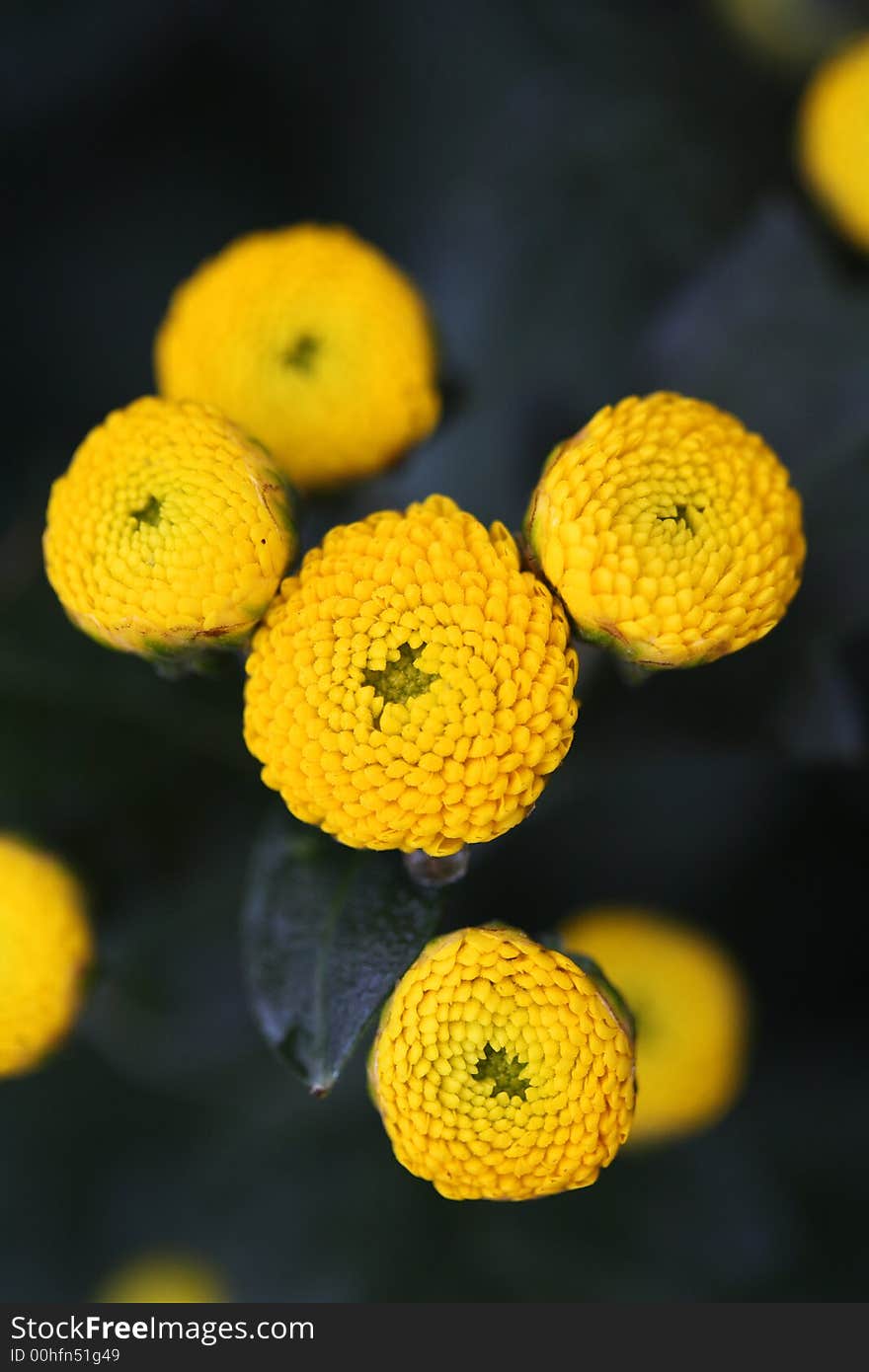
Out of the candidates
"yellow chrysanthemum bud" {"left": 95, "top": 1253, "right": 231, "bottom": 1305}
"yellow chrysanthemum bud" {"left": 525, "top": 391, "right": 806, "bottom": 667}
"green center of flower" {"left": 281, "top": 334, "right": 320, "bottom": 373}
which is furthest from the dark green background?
"yellow chrysanthemum bud" {"left": 525, "top": 391, "right": 806, "bottom": 667}

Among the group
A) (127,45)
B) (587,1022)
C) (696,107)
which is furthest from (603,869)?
(127,45)

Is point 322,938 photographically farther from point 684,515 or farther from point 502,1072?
point 684,515

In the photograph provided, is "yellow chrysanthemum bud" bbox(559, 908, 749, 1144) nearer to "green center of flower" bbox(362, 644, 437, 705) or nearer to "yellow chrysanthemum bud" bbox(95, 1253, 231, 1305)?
"green center of flower" bbox(362, 644, 437, 705)

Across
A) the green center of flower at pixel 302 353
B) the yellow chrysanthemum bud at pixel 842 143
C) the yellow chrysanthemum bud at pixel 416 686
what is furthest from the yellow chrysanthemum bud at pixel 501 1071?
the yellow chrysanthemum bud at pixel 842 143

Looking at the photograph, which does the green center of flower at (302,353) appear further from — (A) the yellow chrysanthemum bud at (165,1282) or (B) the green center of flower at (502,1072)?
(A) the yellow chrysanthemum bud at (165,1282)

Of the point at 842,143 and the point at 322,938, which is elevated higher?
the point at 842,143

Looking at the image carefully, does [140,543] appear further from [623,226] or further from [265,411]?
[623,226]

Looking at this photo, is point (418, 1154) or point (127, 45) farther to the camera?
point (127, 45)

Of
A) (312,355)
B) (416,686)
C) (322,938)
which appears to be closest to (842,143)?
(312,355)
